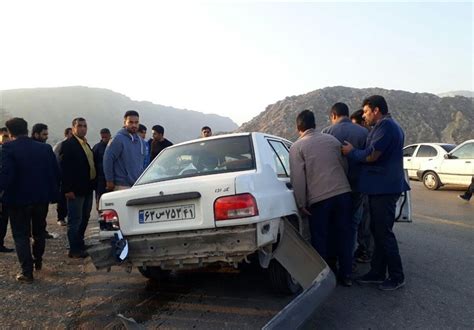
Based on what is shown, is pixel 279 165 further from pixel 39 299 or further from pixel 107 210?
pixel 39 299

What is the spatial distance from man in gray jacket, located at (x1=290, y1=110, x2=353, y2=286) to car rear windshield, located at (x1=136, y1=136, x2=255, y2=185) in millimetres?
660

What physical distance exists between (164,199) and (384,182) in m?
2.36

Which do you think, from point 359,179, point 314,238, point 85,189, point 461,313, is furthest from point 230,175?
point 85,189

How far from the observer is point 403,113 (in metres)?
43.1

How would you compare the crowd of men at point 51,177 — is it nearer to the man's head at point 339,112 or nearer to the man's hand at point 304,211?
the man's hand at point 304,211

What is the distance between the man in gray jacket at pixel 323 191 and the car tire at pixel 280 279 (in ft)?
1.76

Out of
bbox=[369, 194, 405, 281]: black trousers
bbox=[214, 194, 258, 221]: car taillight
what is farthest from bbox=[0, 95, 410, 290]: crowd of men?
bbox=[214, 194, 258, 221]: car taillight

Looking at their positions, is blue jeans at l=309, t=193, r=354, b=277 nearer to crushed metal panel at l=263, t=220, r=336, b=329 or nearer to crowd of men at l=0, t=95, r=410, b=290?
crowd of men at l=0, t=95, r=410, b=290

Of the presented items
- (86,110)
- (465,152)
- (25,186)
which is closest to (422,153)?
(465,152)

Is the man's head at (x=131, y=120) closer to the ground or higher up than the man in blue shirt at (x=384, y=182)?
higher up

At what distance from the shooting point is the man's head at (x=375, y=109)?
4312 mm

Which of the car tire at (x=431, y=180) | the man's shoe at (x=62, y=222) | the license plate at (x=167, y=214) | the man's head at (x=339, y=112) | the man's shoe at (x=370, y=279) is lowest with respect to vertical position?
the man's shoe at (x=62, y=222)

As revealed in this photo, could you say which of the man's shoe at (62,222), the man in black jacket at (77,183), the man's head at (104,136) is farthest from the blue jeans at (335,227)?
the man's shoe at (62,222)

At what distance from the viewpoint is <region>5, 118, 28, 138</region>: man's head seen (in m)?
4.84
